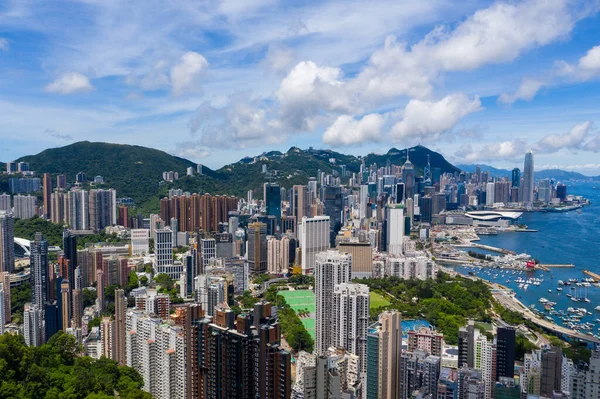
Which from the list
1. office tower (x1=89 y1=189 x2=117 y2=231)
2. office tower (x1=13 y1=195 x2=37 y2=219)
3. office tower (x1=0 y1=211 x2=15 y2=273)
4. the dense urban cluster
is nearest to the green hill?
the dense urban cluster

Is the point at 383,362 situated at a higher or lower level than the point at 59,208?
lower

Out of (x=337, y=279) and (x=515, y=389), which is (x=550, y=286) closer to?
(x=337, y=279)

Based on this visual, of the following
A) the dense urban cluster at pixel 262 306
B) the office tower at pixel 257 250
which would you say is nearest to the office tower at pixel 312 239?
the dense urban cluster at pixel 262 306

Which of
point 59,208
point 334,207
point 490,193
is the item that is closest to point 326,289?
point 334,207

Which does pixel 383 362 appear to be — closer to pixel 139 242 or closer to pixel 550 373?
pixel 550 373

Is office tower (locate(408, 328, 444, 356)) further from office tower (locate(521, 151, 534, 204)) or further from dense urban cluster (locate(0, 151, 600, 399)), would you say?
office tower (locate(521, 151, 534, 204))

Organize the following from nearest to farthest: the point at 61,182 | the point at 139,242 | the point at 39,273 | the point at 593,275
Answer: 1. the point at 39,273
2. the point at 593,275
3. the point at 139,242
4. the point at 61,182
